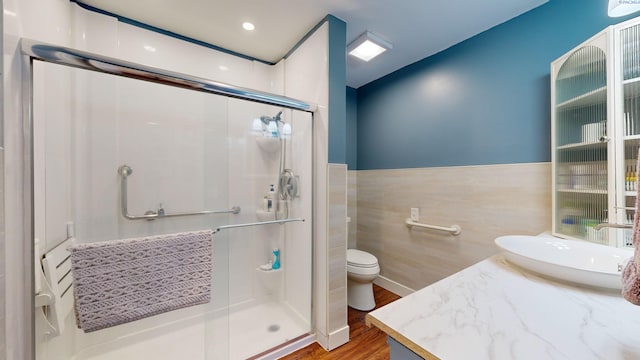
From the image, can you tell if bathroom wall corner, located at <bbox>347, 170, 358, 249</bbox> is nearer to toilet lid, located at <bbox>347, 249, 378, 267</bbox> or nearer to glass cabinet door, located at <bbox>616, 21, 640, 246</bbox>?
toilet lid, located at <bbox>347, 249, 378, 267</bbox>

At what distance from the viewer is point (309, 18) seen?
5.38ft

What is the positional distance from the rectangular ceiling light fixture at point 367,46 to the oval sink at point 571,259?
1.64 m

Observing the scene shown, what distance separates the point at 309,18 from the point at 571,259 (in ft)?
6.65

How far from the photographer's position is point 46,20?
1.13 meters

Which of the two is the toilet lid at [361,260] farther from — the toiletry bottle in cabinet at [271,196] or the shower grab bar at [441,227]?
the toiletry bottle in cabinet at [271,196]

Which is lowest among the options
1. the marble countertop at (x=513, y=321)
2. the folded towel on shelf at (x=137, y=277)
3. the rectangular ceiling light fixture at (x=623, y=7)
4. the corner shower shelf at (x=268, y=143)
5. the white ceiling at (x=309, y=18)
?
the folded towel on shelf at (x=137, y=277)

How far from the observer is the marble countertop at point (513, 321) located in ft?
1.61

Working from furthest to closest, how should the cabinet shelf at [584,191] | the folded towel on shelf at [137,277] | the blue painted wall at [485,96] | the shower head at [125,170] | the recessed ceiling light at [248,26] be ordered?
the recessed ceiling light at [248,26] → the shower head at [125,170] → the blue painted wall at [485,96] → the cabinet shelf at [584,191] → the folded towel on shelf at [137,277]

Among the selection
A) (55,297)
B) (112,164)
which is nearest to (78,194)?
(112,164)

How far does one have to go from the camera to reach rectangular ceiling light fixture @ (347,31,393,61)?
1816 mm

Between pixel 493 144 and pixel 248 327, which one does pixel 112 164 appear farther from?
pixel 493 144

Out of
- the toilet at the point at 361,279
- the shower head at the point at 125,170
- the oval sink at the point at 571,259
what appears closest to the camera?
the oval sink at the point at 571,259

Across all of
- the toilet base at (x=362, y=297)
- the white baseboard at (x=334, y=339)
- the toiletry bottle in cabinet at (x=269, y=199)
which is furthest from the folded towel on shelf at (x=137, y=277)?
the toilet base at (x=362, y=297)

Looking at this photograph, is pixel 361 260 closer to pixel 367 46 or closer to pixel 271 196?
pixel 271 196
